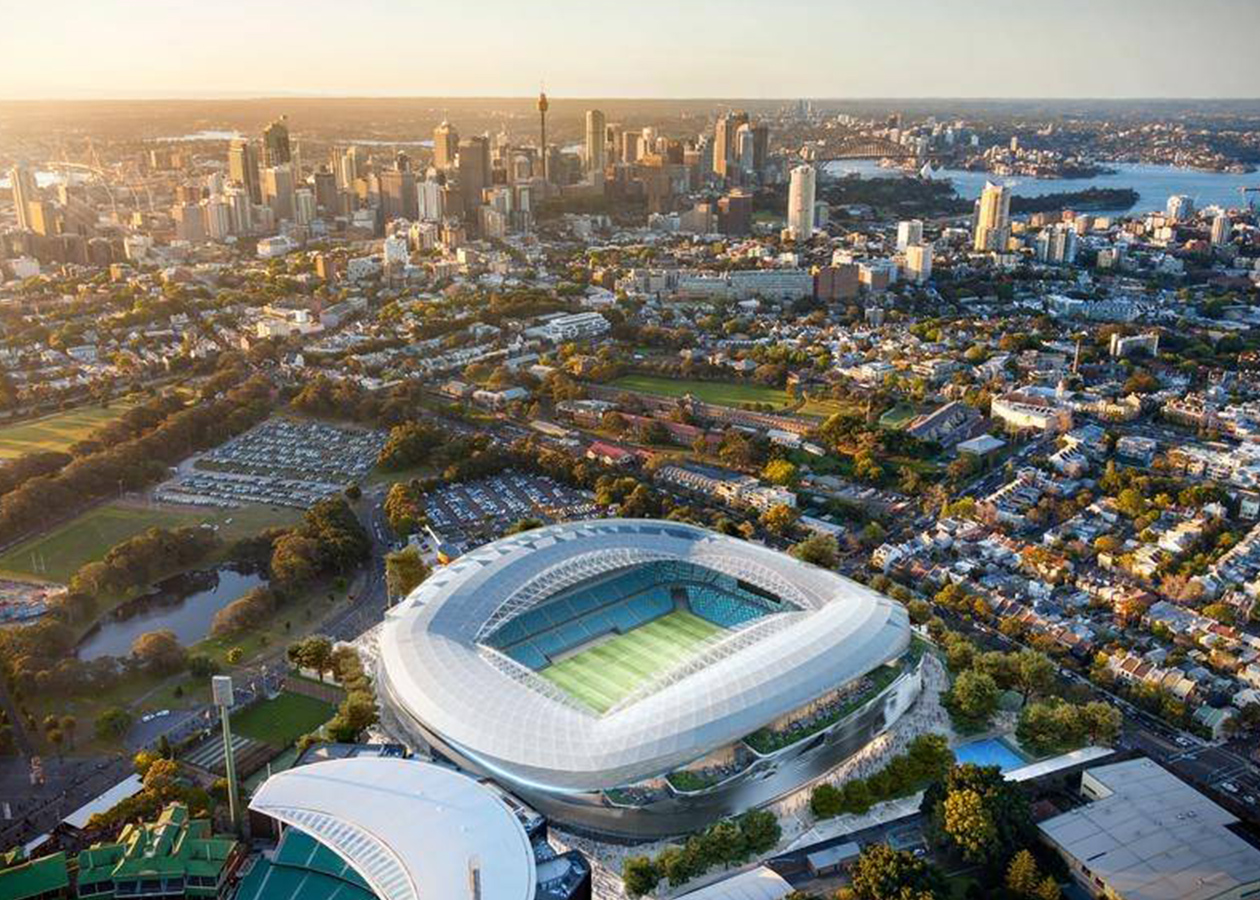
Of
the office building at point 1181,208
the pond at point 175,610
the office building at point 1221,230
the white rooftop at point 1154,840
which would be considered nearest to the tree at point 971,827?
the white rooftop at point 1154,840

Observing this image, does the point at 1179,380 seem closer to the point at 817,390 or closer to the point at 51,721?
the point at 817,390

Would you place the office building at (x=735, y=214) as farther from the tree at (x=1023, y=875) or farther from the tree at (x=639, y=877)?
the tree at (x=639, y=877)

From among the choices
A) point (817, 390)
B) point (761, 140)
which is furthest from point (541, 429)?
point (761, 140)

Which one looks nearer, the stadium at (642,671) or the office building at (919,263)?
the stadium at (642,671)

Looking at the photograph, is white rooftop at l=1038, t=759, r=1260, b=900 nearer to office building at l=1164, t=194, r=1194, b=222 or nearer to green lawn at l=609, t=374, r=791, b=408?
green lawn at l=609, t=374, r=791, b=408

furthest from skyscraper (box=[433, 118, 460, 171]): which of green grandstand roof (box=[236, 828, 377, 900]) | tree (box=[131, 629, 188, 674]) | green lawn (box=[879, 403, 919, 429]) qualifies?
green grandstand roof (box=[236, 828, 377, 900])

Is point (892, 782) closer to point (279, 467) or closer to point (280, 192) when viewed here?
point (279, 467)

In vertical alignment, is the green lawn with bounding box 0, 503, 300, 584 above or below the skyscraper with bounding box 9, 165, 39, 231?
below
